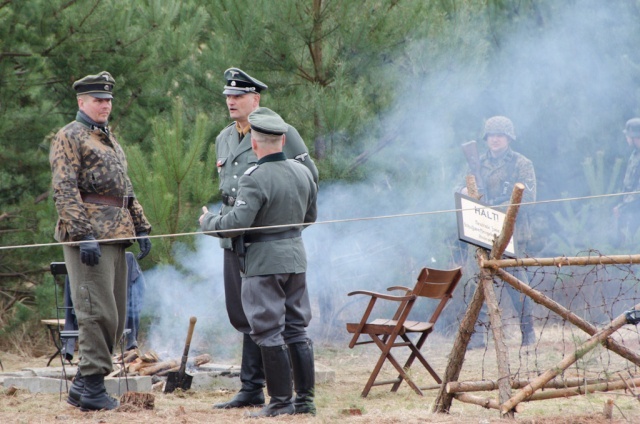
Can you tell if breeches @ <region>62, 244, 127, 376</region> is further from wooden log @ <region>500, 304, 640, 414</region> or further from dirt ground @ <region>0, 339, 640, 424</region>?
wooden log @ <region>500, 304, 640, 414</region>

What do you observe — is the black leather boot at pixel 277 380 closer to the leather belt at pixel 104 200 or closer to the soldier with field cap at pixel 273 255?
the soldier with field cap at pixel 273 255

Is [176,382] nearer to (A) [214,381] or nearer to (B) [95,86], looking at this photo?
(A) [214,381]

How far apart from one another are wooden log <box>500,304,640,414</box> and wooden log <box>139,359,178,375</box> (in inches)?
129

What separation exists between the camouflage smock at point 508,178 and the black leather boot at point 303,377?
449cm

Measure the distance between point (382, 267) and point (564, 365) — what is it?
6.14m

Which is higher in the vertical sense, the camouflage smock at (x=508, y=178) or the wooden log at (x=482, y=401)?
the camouflage smock at (x=508, y=178)

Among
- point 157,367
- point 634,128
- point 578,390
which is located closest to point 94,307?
point 157,367

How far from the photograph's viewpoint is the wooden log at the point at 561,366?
484cm

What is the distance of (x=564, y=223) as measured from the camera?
36.0ft

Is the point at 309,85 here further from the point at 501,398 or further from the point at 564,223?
the point at 501,398

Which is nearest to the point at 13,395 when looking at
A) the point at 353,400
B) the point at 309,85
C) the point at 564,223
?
the point at 353,400

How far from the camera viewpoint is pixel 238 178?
5879 millimetres

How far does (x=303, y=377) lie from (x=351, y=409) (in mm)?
440

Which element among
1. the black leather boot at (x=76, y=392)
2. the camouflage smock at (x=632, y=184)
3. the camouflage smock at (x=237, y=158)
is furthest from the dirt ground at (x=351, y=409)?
the camouflage smock at (x=632, y=184)
